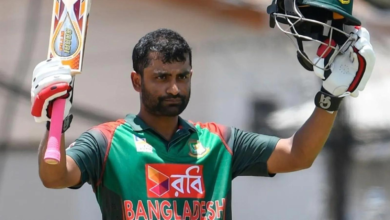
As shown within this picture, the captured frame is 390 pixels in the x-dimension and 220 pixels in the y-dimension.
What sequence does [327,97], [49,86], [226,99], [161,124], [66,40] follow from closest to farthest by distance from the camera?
[49,86]
[66,40]
[327,97]
[161,124]
[226,99]

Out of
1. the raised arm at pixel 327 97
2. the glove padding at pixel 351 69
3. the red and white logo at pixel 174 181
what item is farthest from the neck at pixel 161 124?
the glove padding at pixel 351 69

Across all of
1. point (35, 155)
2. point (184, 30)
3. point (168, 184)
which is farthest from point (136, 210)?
point (184, 30)

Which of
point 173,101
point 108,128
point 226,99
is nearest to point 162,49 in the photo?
point 173,101

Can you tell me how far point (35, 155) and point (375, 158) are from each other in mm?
1568

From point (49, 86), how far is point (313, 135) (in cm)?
79

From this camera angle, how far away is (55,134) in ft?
5.68

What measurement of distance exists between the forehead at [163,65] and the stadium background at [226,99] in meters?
1.04

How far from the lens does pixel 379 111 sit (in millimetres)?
3213

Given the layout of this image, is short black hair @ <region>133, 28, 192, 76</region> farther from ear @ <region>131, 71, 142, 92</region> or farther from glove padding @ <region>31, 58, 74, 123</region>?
glove padding @ <region>31, 58, 74, 123</region>

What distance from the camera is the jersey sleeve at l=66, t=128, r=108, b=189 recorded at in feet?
6.22

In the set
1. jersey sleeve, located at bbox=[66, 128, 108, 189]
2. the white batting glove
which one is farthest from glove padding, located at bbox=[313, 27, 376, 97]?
jersey sleeve, located at bbox=[66, 128, 108, 189]

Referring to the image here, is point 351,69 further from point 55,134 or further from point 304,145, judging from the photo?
point 55,134

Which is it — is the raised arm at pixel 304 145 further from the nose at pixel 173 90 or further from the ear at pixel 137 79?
the ear at pixel 137 79

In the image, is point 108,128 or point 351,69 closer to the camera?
point 351,69
